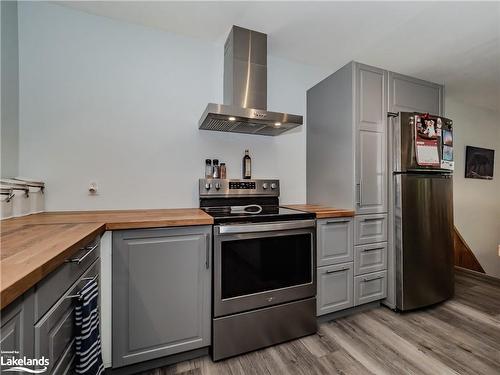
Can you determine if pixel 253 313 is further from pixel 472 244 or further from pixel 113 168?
pixel 472 244

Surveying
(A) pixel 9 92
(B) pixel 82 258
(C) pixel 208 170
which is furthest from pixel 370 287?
(A) pixel 9 92

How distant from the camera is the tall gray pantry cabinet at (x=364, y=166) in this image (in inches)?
82.0

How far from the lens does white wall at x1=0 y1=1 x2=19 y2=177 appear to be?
155 cm

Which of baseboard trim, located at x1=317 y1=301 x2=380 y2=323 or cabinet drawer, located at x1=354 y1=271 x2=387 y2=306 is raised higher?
cabinet drawer, located at x1=354 y1=271 x2=387 y2=306

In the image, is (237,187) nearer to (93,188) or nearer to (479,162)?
(93,188)

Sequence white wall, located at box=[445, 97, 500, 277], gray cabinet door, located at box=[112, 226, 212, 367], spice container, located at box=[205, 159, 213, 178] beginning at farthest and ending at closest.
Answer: white wall, located at box=[445, 97, 500, 277], spice container, located at box=[205, 159, 213, 178], gray cabinet door, located at box=[112, 226, 212, 367]

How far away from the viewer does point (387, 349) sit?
5.46ft

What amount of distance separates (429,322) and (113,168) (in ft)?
9.40

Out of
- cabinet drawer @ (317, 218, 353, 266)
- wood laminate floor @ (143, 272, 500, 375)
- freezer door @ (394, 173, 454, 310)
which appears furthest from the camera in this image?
freezer door @ (394, 173, 454, 310)

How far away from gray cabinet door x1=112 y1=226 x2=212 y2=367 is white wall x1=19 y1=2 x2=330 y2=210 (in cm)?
69

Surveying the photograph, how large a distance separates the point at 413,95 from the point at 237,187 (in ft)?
6.29

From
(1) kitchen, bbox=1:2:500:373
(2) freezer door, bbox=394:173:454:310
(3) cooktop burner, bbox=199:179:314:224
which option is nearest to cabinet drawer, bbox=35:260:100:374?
(1) kitchen, bbox=1:2:500:373

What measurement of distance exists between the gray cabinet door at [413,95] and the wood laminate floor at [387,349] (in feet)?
6.08

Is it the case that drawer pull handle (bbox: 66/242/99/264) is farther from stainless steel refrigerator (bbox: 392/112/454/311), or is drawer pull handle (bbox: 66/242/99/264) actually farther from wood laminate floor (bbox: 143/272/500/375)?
stainless steel refrigerator (bbox: 392/112/454/311)
